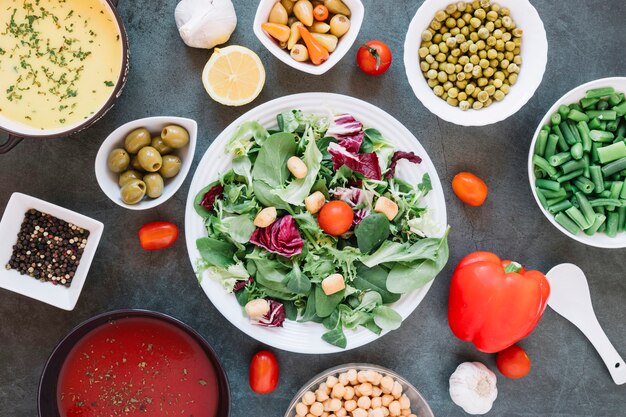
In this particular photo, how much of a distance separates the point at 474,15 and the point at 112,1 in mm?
1194

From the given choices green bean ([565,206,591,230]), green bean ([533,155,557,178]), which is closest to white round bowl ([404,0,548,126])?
green bean ([533,155,557,178])

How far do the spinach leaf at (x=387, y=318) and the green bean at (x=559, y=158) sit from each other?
0.75m

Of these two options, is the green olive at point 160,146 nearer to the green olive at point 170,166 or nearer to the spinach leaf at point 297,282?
the green olive at point 170,166

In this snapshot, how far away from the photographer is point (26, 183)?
2236mm

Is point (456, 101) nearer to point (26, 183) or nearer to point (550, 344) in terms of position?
point (550, 344)

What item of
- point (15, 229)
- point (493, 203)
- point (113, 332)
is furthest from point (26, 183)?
point (493, 203)

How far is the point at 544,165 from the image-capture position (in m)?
2.11

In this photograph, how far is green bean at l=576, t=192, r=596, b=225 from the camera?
2.09 metres

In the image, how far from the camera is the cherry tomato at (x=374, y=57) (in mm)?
2098

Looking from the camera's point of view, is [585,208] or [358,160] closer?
[358,160]

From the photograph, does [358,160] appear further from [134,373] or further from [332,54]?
[134,373]

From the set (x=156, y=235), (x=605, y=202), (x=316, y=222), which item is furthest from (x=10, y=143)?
(x=605, y=202)

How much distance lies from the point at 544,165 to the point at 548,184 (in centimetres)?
7

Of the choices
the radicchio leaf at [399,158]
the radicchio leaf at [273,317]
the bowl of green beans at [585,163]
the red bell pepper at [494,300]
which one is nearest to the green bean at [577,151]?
the bowl of green beans at [585,163]
